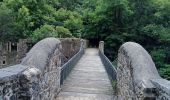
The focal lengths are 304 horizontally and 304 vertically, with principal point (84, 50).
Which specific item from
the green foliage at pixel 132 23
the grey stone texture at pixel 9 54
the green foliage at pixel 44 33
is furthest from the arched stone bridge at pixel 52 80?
the green foliage at pixel 132 23

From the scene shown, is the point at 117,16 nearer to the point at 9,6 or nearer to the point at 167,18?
the point at 167,18

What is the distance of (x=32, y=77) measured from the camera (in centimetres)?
609

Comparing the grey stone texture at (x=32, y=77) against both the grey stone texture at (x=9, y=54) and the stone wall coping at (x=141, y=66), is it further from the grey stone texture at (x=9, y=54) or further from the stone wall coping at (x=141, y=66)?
the grey stone texture at (x=9, y=54)

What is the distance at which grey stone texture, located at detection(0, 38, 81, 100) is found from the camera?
5196mm

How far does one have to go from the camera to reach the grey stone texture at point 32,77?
205 inches

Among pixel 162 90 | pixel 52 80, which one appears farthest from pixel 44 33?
pixel 162 90

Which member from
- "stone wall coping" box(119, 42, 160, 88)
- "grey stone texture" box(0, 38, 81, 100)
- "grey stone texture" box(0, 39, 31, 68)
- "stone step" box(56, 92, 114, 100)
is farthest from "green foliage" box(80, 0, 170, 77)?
"stone wall coping" box(119, 42, 160, 88)

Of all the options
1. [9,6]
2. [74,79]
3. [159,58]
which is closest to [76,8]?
[9,6]

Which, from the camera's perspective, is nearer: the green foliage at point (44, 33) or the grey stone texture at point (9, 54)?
the green foliage at point (44, 33)

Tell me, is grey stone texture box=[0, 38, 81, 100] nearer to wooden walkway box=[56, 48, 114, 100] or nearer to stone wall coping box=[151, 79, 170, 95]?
wooden walkway box=[56, 48, 114, 100]

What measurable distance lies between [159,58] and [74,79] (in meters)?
20.0

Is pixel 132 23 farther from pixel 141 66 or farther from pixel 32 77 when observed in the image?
pixel 32 77

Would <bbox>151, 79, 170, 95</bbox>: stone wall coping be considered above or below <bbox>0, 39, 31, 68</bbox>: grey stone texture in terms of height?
above

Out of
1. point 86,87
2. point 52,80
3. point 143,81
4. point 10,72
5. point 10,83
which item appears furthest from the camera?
point 86,87
